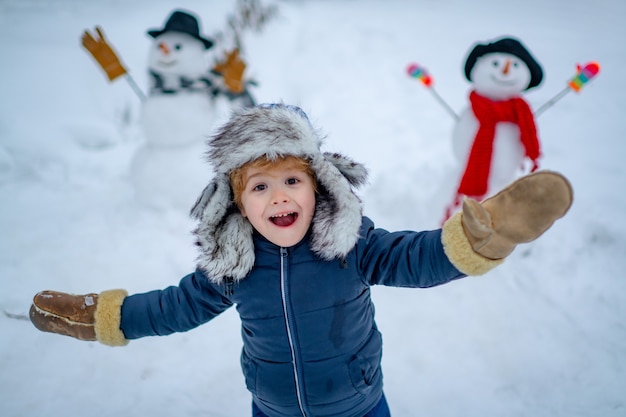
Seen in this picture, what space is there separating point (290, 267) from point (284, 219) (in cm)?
13

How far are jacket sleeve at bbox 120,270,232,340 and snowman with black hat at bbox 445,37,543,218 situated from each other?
1657 millimetres

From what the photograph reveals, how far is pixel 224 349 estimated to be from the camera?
2.11m

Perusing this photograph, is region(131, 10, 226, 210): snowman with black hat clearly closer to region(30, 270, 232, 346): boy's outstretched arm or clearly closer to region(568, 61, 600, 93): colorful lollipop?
region(30, 270, 232, 346): boy's outstretched arm

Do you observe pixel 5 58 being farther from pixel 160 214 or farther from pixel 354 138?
pixel 354 138

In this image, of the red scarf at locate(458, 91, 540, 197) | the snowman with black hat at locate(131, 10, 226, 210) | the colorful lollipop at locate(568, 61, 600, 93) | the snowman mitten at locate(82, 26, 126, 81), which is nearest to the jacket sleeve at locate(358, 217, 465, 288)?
the red scarf at locate(458, 91, 540, 197)

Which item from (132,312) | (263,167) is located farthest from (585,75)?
(132,312)

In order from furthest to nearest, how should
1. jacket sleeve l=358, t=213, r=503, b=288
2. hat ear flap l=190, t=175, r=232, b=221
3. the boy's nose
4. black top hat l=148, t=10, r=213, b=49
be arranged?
black top hat l=148, t=10, r=213, b=49 → hat ear flap l=190, t=175, r=232, b=221 → the boy's nose → jacket sleeve l=358, t=213, r=503, b=288

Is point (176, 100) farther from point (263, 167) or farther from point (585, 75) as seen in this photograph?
point (585, 75)

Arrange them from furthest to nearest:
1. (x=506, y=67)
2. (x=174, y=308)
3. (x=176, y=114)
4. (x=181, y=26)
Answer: (x=176, y=114), (x=181, y=26), (x=506, y=67), (x=174, y=308)

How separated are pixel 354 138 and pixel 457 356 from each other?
2.35m

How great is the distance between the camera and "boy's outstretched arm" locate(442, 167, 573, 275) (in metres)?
0.83

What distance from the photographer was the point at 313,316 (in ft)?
3.78

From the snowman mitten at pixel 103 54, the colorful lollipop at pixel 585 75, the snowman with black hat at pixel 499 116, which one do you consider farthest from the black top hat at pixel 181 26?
the colorful lollipop at pixel 585 75

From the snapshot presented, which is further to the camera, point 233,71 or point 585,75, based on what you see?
point 233,71
